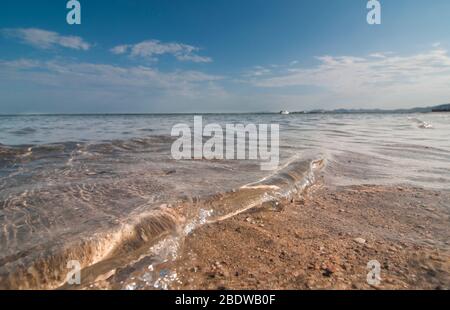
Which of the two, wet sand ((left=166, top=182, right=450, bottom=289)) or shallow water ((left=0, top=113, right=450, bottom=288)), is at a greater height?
shallow water ((left=0, top=113, right=450, bottom=288))

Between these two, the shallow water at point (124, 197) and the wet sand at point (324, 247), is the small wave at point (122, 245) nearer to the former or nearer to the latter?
the shallow water at point (124, 197)

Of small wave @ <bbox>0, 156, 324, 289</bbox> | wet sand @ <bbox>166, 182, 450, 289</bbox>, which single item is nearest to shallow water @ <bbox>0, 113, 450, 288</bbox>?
small wave @ <bbox>0, 156, 324, 289</bbox>

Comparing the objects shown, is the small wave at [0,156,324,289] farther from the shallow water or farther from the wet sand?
the wet sand

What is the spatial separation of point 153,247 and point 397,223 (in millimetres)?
2456

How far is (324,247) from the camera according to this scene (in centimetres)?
224

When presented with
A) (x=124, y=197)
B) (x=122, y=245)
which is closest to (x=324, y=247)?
(x=122, y=245)

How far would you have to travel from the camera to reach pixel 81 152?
21.9ft

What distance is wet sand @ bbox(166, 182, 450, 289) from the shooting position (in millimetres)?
1785

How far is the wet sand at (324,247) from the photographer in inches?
70.3

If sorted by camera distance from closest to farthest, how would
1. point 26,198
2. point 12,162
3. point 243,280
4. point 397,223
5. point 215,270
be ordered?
point 243,280
point 215,270
point 397,223
point 26,198
point 12,162

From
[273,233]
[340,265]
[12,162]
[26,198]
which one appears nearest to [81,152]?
[12,162]

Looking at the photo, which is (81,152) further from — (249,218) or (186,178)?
(249,218)

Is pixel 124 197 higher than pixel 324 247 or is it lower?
higher

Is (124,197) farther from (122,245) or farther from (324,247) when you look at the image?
(324,247)
